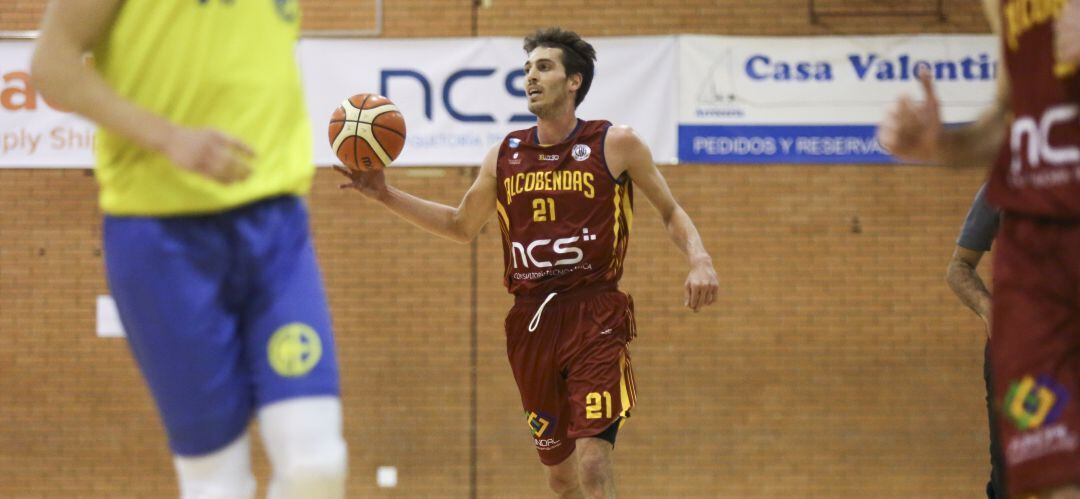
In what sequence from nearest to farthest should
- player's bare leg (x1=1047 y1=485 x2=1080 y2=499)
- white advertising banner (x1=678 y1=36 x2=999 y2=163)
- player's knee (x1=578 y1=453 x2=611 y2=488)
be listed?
player's bare leg (x1=1047 y1=485 x2=1080 y2=499) → player's knee (x1=578 y1=453 x2=611 y2=488) → white advertising banner (x1=678 y1=36 x2=999 y2=163)

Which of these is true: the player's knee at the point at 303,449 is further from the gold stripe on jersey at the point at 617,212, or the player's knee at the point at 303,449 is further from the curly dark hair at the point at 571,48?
the curly dark hair at the point at 571,48

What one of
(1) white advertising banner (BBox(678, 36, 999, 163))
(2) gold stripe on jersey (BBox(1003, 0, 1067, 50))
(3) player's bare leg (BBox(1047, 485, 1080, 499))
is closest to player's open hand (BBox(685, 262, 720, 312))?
(2) gold stripe on jersey (BBox(1003, 0, 1067, 50))

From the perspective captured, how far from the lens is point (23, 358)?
9.05m

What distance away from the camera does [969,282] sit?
464cm

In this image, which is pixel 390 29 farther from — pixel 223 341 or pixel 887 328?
pixel 223 341

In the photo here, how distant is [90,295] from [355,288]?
6.99 feet

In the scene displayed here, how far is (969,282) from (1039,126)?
2.17 meters

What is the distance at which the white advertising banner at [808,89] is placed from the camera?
28.8 feet

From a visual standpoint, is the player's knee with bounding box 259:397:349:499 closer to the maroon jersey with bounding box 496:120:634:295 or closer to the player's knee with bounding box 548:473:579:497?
the maroon jersey with bounding box 496:120:634:295

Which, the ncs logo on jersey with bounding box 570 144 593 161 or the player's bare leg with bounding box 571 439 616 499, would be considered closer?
the player's bare leg with bounding box 571 439 616 499

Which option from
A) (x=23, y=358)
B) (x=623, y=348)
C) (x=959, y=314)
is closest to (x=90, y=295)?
(x=23, y=358)

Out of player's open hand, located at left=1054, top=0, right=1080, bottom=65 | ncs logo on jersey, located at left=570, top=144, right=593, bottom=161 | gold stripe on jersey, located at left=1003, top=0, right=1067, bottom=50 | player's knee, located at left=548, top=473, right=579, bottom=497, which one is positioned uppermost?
gold stripe on jersey, located at left=1003, top=0, right=1067, bottom=50

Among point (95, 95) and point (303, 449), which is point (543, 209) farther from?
point (95, 95)

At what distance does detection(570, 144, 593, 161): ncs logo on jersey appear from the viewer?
17.9ft
